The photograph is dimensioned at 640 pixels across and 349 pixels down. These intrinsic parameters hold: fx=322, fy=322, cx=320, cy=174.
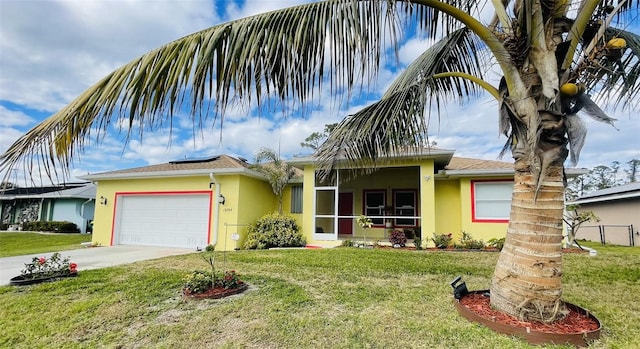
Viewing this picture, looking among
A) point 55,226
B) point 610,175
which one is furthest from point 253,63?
point 610,175

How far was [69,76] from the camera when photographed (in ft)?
23.0

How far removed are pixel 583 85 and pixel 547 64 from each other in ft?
1.50

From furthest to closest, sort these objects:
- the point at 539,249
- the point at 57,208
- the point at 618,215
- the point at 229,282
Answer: the point at 57,208, the point at 618,215, the point at 229,282, the point at 539,249

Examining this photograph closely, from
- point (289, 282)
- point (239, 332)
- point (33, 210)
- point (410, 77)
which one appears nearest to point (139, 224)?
point (289, 282)

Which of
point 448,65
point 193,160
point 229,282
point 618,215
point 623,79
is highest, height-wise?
point 448,65

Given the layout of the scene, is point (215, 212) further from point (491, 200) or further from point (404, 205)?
point (491, 200)

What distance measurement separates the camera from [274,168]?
1388 centimetres

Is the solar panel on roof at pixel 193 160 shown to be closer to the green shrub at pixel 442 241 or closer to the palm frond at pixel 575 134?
the green shrub at pixel 442 241

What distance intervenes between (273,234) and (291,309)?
7.95 meters

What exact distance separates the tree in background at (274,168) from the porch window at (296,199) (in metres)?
1.12

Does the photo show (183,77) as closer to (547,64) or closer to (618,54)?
(547,64)

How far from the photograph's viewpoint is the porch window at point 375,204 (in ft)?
52.6

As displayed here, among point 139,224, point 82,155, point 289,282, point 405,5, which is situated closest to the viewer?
point 82,155

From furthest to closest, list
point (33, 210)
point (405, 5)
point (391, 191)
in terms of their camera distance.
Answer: point (33, 210), point (391, 191), point (405, 5)
